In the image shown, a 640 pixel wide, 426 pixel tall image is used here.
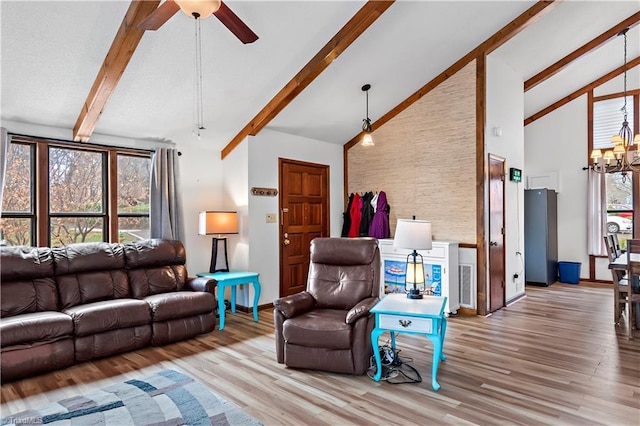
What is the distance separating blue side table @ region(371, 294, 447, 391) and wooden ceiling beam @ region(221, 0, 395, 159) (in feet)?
8.42

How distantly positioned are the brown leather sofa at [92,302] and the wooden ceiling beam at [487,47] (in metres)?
3.65

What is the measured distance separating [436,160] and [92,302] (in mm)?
4511

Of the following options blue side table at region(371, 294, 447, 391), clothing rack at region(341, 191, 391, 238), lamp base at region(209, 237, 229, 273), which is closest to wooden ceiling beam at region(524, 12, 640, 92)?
clothing rack at region(341, 191, 391, 238)

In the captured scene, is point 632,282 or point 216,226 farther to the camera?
point 216,226

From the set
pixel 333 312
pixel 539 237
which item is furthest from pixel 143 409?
pixel 539 237

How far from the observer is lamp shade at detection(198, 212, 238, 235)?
5.00 metres

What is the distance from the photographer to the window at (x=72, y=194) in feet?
13.6

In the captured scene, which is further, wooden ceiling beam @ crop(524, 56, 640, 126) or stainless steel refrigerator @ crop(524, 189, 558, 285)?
stainless steel refrigerator @ crop(524, 189, 558, 285)

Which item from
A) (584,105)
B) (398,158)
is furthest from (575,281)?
(398,158)

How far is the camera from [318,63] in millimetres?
4184

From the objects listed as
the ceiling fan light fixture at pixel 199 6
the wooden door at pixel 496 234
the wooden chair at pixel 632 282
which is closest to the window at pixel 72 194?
the ceiling fan light fixture at pixel 199 6

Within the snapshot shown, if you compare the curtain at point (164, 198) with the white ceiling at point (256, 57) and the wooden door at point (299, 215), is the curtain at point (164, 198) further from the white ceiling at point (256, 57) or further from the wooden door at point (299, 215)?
the wooden door at point (299, 215)

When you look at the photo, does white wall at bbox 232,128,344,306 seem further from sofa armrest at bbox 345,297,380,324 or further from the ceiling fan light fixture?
the ceiling fan light fixture

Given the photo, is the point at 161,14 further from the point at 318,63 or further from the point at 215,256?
the point at 215,256
